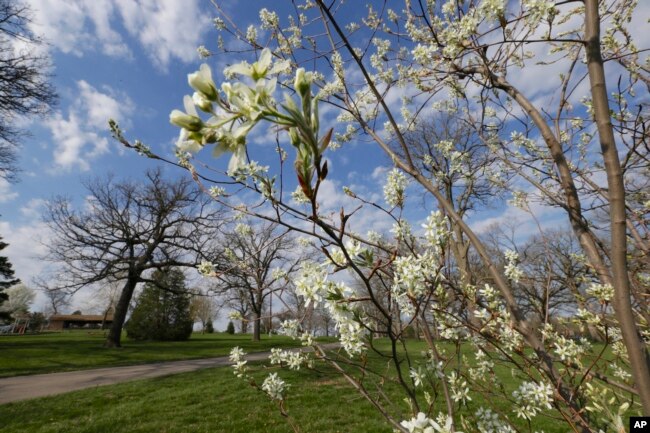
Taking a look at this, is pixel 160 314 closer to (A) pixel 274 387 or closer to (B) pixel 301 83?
(A) pixel 274 387

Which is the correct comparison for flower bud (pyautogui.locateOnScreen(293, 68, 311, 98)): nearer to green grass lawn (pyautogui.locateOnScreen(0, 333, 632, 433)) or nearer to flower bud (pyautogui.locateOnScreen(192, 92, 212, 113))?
flower bud (pyautogui.locateOnScreen(192, 92, 212, 113))

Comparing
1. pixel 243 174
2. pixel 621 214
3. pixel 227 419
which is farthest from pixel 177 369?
pixel 621 214

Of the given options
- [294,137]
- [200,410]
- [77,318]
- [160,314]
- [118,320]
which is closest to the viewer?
[294,137]

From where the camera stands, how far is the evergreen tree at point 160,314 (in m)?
26.6

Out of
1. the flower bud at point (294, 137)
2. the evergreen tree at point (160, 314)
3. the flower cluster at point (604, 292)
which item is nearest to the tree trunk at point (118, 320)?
the evergreen tree at point (160, 314)

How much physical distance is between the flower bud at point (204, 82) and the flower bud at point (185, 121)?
0.06 m

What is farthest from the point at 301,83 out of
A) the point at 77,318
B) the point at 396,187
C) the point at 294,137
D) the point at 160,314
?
the point at 77,318

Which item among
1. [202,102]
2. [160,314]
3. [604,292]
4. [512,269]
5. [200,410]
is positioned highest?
[202,102]

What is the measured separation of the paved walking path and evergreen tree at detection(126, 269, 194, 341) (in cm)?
1366

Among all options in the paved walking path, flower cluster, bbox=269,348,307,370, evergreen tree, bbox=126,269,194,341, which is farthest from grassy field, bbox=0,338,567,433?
evergreen tree, bbox=126,269,194,341

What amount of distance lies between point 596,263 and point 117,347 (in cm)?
2174

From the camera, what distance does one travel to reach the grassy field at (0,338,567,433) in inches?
245

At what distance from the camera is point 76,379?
10.6m

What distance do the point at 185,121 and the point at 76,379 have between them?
43.5ft
